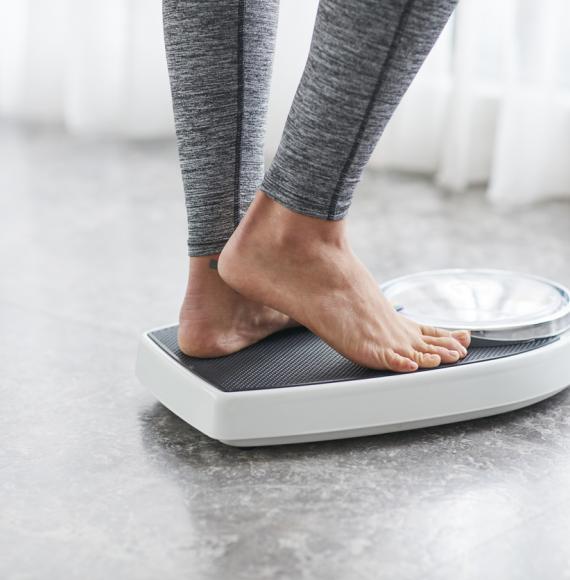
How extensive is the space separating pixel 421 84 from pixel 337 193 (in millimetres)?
1372

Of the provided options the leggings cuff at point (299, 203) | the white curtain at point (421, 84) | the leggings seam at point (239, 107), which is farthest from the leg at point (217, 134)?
the white curtain at point (421, 84)

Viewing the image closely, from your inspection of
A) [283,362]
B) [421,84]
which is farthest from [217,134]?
[421,84]

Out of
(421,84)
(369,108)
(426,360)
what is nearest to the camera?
(369,108)

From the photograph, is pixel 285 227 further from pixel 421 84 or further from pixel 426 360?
pixel 421 84

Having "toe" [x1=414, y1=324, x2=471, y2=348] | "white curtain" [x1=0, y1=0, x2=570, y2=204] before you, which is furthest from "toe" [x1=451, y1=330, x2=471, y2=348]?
"white curtain" [x1=0, y1=0, x2=570, y2=204]

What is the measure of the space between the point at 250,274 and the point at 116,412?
0.86 ft

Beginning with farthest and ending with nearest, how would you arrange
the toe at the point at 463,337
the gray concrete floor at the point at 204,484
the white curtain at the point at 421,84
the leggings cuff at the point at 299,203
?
the white curtain at the point at 421,84
the toe at the point at 463,337
the leggings cuff at the point at 299,203
the gray concrete floor at the point at 204,484

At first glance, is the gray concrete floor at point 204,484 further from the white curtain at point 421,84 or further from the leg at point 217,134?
the white curtain at point 421,84

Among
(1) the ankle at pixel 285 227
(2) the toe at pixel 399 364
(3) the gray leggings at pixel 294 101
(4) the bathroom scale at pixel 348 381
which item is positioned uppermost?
(3) the gray leggings at pixel 294 101

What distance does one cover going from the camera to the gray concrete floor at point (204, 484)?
2.92 ft

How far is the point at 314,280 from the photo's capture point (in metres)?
1.08

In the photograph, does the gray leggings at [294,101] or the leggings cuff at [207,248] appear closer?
the gray leggings at [294,101]

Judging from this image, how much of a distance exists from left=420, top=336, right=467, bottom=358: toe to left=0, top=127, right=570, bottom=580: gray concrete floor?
9cm

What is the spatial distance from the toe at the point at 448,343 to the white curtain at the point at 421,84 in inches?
43.4
